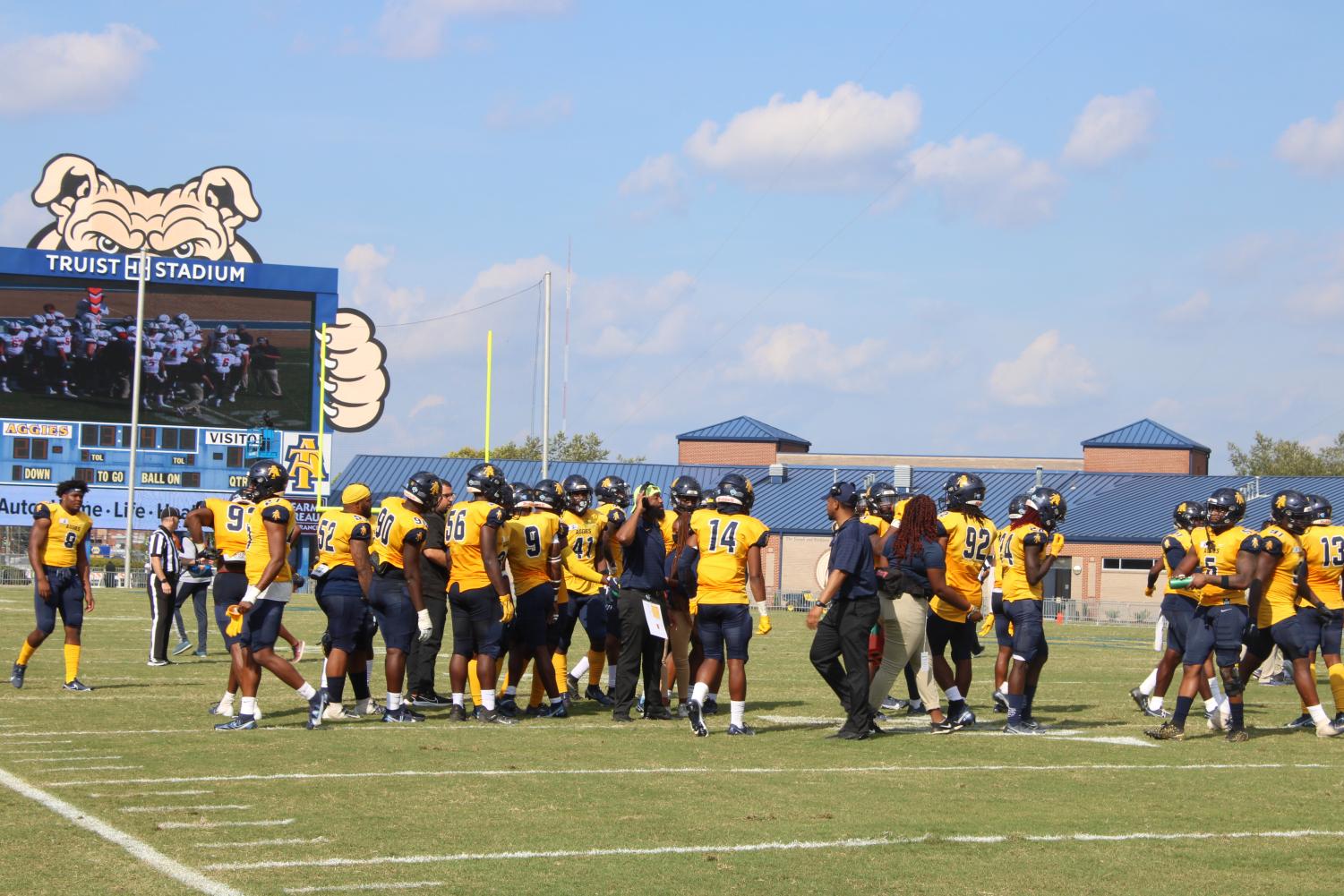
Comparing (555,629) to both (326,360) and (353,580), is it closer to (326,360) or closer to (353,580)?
(353,580)

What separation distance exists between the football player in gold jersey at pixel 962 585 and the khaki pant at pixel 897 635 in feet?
1.40

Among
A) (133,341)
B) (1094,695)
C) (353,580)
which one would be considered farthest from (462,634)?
(133,341)

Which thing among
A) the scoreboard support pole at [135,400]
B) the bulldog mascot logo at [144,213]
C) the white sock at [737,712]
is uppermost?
the bulldog mascot logo at [144,213]

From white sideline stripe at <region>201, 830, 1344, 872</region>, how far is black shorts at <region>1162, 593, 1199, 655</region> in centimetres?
540

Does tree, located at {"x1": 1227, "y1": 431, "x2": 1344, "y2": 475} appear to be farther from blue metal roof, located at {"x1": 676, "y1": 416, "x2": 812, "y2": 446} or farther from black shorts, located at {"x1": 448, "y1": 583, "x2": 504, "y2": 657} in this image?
black shorts, located at {"x1": 448, "y1": 583, "x2": 504, "y2": 657}

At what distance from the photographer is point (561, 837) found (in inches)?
306

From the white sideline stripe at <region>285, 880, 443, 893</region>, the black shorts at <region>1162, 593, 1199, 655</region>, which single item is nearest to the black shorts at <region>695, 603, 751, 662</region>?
the black shorts at <region>1162, 593, 1199, 655</region>

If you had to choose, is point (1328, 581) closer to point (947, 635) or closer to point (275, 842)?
point (947, 635)

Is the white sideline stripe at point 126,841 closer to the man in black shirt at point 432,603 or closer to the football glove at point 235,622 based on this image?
the football glove at point 235,622

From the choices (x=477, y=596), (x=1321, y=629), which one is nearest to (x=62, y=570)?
(x=477, y=596)

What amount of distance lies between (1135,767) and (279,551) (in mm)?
6362

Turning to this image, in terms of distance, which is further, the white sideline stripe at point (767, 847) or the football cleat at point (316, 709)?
Result: the football cleat at point (316, 709)

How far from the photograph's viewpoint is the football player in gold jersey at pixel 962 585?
42.7 ft

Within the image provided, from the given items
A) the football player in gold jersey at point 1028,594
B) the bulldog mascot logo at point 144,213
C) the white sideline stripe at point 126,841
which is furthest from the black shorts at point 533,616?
the bulldog mascot logo at point 144,213
